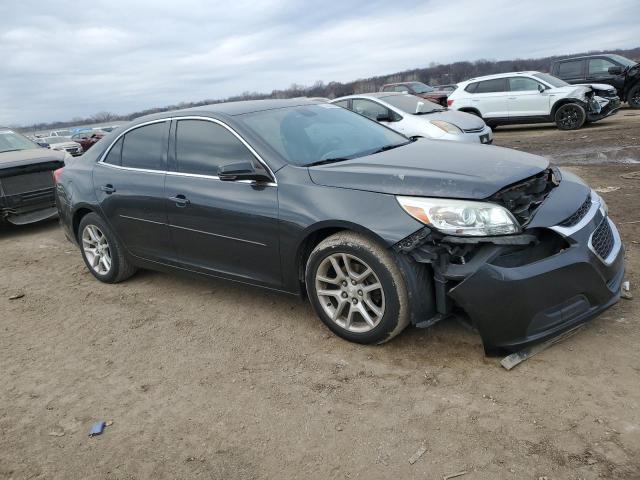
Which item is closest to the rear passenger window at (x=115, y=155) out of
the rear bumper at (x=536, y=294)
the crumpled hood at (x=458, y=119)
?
the rear bumper at (x=536, y=294)

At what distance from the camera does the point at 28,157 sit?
8.20m

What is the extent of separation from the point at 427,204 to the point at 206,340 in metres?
1.92

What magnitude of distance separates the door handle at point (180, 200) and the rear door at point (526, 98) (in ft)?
42.1

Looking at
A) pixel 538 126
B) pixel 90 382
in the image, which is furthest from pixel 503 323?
pixel 538 126

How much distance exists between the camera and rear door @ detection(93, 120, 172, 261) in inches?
175

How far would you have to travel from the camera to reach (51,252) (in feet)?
22.5

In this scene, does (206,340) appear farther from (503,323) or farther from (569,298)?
(569,298)

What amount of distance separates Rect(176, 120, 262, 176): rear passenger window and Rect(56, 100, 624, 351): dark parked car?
0.04ft

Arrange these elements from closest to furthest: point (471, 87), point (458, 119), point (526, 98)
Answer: point (458, 119), point (526, 98), point (471, 87)

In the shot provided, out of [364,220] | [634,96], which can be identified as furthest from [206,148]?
[634,96]

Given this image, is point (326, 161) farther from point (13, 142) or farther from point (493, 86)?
point (493, 86)

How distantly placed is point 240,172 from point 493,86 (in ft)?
44.2

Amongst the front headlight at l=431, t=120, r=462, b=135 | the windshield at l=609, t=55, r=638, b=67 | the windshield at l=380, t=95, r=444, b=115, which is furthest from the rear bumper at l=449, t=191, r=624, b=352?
the windshield at l=609, t=55, r=638, b=67

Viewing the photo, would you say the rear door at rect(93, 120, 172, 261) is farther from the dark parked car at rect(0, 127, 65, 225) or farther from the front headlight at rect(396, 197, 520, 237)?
the dark parked car at rect(0, 127, 65, 225)
